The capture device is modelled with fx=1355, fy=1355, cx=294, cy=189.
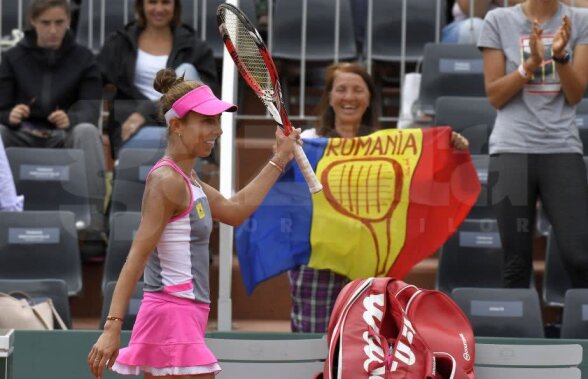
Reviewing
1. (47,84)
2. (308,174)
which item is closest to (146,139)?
(47,84)

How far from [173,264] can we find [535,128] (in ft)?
8.37

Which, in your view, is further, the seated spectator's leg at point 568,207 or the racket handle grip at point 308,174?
the seated spectator's leg at point 568,207

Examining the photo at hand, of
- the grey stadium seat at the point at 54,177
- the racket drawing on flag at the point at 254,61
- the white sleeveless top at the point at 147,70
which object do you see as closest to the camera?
the racket drawing on flag at the point at 254,61

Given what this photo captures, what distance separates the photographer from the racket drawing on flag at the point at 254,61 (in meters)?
4.85

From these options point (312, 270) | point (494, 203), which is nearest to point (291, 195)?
point (312, 270)

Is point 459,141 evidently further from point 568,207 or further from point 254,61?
point 254,61

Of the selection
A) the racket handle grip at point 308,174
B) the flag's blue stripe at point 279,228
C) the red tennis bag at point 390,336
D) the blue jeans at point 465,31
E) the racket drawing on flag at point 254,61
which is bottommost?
the red tennis bag at point 390,336

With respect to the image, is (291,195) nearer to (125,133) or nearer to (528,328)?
(528,328)

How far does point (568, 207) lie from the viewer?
20.4ft

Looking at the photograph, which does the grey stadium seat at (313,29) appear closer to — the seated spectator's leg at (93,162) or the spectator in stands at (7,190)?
the seated spectator's leg at (93,162)

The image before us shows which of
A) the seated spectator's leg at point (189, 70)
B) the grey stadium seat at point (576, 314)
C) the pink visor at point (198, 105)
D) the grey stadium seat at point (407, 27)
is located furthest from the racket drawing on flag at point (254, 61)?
the grey stadium seat at point (407, 27)

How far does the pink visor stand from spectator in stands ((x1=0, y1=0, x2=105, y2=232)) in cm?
327

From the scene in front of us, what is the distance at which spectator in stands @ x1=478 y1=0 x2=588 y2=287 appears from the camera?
6.21 m

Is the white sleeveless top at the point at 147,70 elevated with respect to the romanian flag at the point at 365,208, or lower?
elevated
